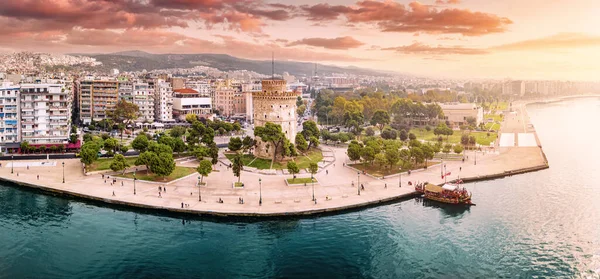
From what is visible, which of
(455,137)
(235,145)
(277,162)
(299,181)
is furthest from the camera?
(455,137)

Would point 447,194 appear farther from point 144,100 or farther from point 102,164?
point 144,100

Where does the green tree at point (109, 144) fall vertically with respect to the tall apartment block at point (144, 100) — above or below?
below

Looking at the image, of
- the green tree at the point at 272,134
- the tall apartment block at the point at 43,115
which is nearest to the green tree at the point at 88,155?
the tall apartment block at the point at 43,115

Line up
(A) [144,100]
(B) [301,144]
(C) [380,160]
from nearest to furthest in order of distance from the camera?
(C) [380,160] → (B) [301,144] → (A) [144,100]

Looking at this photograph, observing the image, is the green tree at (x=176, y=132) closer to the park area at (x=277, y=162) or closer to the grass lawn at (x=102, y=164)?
the park area at (x=277, y=162)

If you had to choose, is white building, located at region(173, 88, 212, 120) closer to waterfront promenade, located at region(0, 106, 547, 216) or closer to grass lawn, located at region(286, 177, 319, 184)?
waterfront promenade, located at region(0, 106, 547, 216)

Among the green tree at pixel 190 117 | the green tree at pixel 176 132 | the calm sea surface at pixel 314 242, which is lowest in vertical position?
the calm sea surface at pixel 314 242

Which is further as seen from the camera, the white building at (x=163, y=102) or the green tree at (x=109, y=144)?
the white building at (x=163, y=102)

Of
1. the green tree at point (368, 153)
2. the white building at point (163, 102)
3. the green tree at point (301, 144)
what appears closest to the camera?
the green tree at point (368, 153)

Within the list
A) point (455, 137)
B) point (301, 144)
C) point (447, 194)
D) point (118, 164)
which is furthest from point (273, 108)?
point (455, 137)
